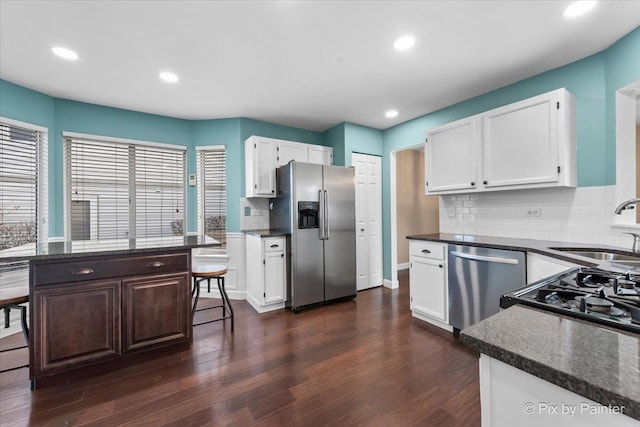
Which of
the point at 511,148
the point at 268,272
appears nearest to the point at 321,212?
the point at 268,272

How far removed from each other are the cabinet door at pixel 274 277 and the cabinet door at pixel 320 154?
157 centimetres

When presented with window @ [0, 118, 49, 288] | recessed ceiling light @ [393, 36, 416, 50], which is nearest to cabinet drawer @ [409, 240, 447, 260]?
recessed ceiling light @ [393, 36, 416, 50]

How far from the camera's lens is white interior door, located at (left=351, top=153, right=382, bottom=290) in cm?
415

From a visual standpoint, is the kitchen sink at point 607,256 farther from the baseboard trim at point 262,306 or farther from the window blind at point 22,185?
the window blind at point 22,185

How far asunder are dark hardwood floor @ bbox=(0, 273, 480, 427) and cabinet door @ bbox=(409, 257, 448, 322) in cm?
21

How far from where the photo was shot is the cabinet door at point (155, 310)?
87.1 inches

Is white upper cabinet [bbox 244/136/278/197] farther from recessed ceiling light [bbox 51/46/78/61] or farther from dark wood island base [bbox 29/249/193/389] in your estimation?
recessed ceiling light [bbox 51/46/78/61]

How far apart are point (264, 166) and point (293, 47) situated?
1.71 m

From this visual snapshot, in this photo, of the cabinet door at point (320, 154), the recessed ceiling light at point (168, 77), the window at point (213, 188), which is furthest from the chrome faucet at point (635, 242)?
the window at point (213, 188)

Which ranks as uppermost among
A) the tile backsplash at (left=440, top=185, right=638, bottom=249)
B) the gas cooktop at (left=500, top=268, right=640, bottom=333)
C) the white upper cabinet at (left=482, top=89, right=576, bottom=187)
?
the white upper cabinet at (left=482, top=89, right=576, bottom=187)

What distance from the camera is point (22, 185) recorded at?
3014 millimetres

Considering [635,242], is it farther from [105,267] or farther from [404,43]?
[105,267]

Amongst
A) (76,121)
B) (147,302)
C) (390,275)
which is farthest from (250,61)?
(390,275)

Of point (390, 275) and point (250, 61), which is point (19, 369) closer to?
point (250, 61)
